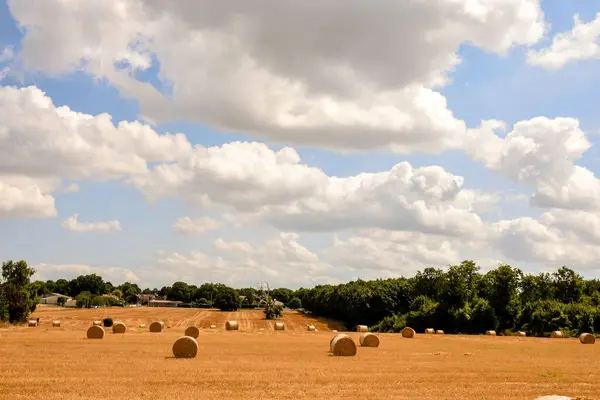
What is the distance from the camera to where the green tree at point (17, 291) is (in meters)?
79.9

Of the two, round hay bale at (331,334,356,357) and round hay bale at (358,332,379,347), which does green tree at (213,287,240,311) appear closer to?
round hay bale at (358,332,379,347)

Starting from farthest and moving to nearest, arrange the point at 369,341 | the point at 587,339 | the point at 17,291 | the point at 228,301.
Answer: the point at 228,301 < the point at 17,291 < the point at 587,339 < the point at 369,341

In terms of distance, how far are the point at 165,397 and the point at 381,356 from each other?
19273 millimetres

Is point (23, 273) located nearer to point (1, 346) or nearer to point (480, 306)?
point (1, 346)

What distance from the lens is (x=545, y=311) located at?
77750 millimetres

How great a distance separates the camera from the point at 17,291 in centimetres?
8075

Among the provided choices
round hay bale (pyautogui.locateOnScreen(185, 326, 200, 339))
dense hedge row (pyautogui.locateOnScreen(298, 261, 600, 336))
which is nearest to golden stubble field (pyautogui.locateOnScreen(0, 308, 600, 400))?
round hay bale (pyautogui.locateOnScreen(185, 326, 200, 339))

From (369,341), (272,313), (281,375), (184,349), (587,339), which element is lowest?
(281,375)

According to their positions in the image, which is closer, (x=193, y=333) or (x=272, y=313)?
(x=193, y=333)

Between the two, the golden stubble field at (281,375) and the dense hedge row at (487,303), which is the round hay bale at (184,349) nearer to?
the golden stubble field at (281,375)

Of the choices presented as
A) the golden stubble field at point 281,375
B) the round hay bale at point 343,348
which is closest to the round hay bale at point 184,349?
the golden stubble field at point 281,375

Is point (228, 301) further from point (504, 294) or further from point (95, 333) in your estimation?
point (95, 333)

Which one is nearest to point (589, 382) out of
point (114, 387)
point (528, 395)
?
point (528, 395)

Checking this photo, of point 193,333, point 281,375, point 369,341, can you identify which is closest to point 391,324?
point 193,333
